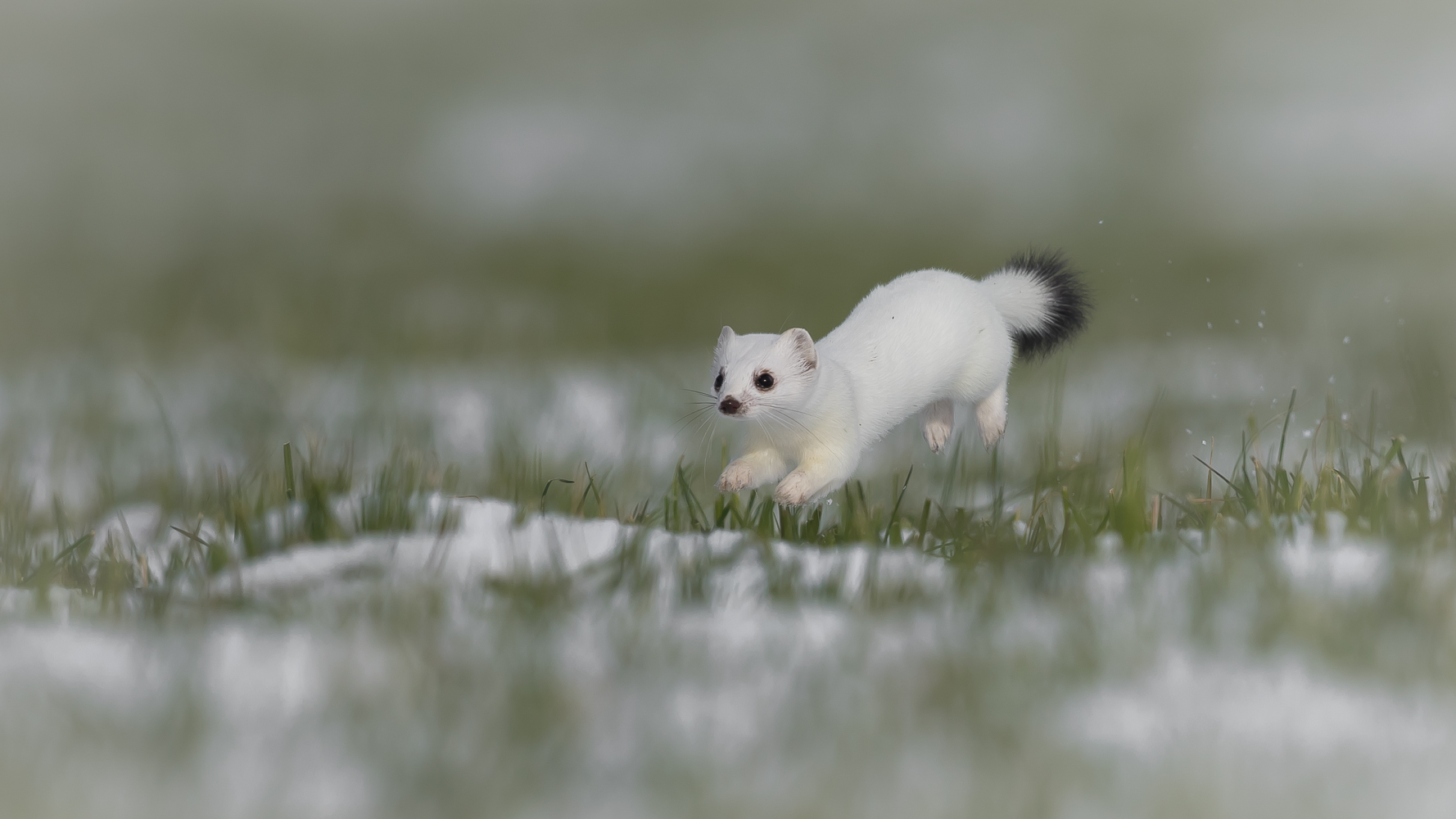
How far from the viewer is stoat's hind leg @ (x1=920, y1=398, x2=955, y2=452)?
440 cm

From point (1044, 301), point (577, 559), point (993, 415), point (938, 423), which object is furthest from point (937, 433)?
point (577, 559)

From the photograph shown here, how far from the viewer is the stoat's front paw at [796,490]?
326 cm

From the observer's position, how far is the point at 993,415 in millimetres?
4262

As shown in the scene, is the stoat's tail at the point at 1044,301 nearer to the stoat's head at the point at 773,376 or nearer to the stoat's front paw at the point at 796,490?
the stoat's head at the point at 773,376

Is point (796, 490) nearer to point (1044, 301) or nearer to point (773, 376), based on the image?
point (773, 376)

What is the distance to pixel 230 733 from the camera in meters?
1.93

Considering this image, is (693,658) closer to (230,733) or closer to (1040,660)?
(1040,660)

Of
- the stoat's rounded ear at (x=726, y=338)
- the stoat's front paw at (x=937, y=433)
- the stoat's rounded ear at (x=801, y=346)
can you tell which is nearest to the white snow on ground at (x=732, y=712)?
the stoat's rounded ear at (x=801, y=346)

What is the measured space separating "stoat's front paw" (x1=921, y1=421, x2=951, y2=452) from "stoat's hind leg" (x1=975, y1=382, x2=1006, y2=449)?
14 centimetres

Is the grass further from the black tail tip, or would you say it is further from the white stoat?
the black tail tip

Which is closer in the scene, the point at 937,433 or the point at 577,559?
the point at 577,559

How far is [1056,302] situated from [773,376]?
1.53 m

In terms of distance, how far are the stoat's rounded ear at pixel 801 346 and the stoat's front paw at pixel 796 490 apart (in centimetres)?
33

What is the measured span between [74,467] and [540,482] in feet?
8.29
